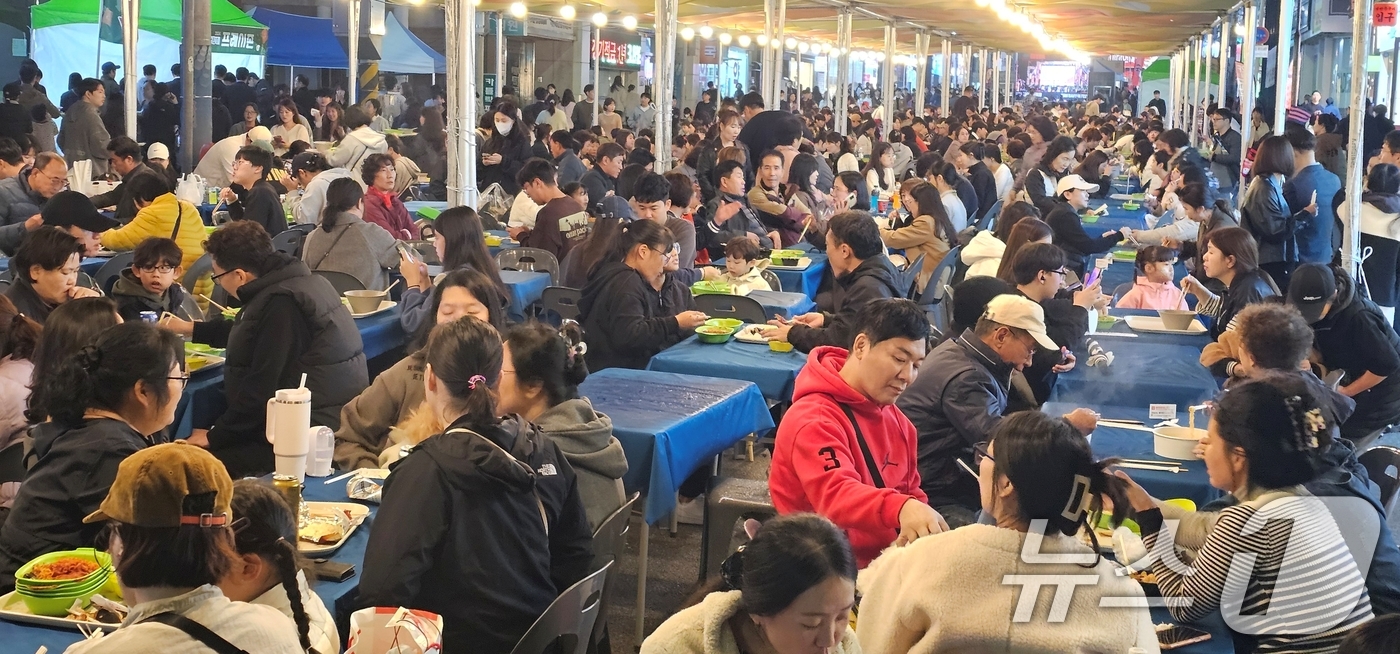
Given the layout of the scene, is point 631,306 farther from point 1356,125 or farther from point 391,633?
point 1356,125

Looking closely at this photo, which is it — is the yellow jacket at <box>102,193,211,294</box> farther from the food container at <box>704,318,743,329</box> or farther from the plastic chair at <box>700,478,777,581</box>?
the plastic chair at <box>700,478,777,581</box>

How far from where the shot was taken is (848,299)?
6.04 meters

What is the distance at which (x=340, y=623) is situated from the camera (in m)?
3.02

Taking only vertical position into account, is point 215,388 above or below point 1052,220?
below

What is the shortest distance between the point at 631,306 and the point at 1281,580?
11.3ft

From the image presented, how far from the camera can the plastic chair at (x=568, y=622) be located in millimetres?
2705

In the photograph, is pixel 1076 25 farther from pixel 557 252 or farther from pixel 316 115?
pixel 557 252

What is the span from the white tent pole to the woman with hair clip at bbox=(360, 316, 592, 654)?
18.4 feet

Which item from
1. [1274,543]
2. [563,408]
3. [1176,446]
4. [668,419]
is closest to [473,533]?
[563,408]

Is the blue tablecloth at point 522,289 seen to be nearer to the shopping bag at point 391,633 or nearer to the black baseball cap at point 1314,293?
the black baseball cap at point 1314,293

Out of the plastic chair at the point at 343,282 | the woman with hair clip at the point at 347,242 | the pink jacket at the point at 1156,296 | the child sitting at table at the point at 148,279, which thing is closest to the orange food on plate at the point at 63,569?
the child sitting at table at the point at 148,279

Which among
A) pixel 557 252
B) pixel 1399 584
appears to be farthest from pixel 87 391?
pixel 557 252

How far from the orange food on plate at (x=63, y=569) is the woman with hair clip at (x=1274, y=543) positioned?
2.51m

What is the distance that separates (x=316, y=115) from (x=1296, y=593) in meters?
17.3
